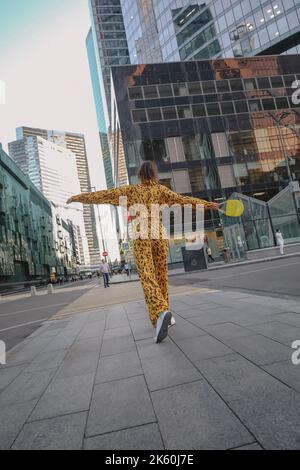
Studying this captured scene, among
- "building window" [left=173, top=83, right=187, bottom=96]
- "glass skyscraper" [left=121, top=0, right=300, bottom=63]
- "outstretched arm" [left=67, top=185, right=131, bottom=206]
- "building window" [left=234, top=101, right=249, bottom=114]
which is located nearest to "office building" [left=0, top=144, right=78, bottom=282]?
"building window" [left=173, top=83, right=187, bottom=96]

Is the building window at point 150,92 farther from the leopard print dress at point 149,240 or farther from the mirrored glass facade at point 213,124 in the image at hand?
the leopard print dress at point 149,240

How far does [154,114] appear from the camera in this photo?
38.1 m

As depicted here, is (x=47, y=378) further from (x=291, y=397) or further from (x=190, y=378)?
(x=291, y=397)

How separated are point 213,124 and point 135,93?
1016 cm

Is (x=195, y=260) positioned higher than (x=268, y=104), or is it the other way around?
(x=268, y=104)

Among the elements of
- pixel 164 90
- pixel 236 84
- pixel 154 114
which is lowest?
pixel 154 114

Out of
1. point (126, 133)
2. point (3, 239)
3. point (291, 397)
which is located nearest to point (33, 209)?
point (3, 239)

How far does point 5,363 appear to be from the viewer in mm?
3934

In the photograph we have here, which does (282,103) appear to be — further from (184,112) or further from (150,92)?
(150,92)

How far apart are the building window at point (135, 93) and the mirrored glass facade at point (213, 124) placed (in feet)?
0.39

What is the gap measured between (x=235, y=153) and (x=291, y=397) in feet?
133

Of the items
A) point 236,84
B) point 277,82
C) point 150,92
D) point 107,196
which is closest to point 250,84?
point 236,84

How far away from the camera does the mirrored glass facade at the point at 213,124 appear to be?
123ft

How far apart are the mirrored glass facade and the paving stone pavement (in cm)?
3195
